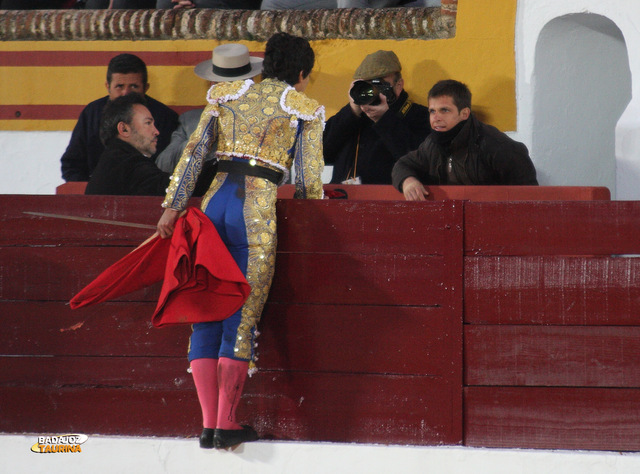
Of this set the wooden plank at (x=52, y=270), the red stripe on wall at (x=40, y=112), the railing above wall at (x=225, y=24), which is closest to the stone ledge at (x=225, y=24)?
the railing above wall at (x=225, y=24)

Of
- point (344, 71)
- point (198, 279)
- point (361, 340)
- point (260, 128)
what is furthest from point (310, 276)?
point (344, 71)

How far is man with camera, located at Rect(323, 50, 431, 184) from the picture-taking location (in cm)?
466

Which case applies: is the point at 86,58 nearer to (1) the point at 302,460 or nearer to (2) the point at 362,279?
(2) the point at 362,279

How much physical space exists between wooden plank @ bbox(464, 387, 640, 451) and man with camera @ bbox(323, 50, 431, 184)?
134 cm

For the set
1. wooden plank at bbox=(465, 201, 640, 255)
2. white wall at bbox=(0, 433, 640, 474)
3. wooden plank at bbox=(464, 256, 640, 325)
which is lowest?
white wall at bbox=(0, 433, 640, 474)

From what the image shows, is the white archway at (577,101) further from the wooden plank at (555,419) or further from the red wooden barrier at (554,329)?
the wooden plank at (555,419)

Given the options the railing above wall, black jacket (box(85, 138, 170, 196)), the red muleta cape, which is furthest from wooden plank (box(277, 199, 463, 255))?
the railing above wall

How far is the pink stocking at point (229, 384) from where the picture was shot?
351 cm

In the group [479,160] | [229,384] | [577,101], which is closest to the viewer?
[229,384]

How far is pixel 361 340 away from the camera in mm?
3828

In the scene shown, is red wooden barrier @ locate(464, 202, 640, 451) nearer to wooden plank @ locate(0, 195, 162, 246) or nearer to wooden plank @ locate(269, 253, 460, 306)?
wooden plank @ locate(269, 253, 460, 306)

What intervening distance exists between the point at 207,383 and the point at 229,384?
88 millimetres

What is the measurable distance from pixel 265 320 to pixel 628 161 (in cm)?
192

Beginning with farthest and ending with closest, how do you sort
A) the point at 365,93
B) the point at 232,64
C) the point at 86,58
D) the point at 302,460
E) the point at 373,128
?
1. the point at 86,58
2. the point at 232,64
3. the point at 373,128
4. the point at 365,93
5. the point at 302,460
